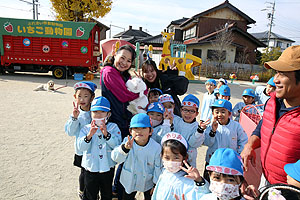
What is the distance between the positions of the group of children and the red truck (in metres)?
11.2

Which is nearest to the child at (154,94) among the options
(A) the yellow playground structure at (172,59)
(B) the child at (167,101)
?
(B) the child at (167,101)

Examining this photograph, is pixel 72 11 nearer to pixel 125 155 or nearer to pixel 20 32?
pixel 20 32

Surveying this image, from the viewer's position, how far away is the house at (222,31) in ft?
71.4

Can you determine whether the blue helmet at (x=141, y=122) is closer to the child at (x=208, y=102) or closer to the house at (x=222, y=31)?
the child at (x=208, y=102)

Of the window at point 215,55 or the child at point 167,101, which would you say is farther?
the window at point 215,55

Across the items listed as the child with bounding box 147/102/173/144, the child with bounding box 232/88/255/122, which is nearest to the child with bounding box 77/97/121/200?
the child with bounding box 147/102/173/144

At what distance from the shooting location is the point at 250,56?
23.0 m

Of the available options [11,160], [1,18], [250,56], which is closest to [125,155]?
[11,160]

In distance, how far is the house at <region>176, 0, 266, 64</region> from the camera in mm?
21766

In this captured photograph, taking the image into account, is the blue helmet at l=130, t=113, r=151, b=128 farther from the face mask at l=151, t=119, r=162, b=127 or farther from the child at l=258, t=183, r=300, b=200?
the child at l=258, t=183, r=300, b=200

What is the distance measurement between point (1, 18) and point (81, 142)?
14173 mm

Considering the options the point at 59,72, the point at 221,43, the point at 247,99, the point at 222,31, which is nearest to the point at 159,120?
the point at 247,99

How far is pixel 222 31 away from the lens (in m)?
21.1

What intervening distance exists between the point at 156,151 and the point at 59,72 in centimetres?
1270
